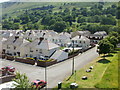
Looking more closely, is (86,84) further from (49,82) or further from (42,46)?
(42,46)

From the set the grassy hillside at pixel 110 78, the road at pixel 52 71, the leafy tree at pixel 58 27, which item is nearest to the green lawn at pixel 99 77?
the grassy hillside at pixel 110 78

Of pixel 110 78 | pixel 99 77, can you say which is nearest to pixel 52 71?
pixel 99 77

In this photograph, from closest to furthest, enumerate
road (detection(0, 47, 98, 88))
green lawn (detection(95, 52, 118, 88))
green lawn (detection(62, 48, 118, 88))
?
1. green lawn (detection(95, 52, 118, 88))
2. green lawn (detection(62, 48, 118, 88))
3. road (detection(0, 47, 98, 88))

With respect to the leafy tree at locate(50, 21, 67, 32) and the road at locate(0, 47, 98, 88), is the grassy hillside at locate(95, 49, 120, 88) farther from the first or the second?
the leafy tree at locate(50, 21, 67, 32)

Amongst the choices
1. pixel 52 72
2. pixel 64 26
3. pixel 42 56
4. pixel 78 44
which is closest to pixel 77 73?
pixel 52 72

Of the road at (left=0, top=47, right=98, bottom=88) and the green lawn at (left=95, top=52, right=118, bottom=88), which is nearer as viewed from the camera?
the green lawn at (left=95, top=52, right=118, bottom=88)

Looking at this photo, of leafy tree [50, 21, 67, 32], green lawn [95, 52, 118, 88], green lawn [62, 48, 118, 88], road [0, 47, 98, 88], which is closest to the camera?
green lawn [95, 52, 118, 88]

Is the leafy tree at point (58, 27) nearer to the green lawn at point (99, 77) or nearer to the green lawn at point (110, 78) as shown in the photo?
the green lawn at point (99, 77)

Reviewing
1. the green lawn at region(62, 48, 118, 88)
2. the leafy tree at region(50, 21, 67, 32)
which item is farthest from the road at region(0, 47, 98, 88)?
the leafy tree at region(50, 21, 67, 32)

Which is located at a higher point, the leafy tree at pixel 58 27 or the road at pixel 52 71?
the leafy tree at pixel 58 27

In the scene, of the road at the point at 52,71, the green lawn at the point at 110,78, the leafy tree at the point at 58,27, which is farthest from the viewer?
the leafy tree at the point at 58,27

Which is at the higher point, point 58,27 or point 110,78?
point 58,27

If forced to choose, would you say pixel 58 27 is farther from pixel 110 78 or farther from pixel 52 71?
pixel 110 78
